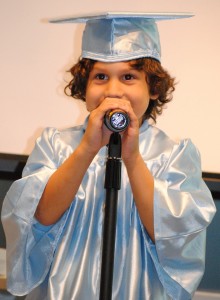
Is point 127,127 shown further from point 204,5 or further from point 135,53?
point 204,5

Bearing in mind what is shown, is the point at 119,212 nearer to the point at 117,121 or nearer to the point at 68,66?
the point at 117,121

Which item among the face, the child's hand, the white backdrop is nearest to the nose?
the face

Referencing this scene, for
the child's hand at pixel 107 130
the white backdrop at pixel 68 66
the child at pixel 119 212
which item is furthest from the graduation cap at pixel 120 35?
the white backdrop at pixel 68 66

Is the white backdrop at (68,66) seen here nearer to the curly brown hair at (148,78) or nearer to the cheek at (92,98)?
the curly brown hair at (148,78)

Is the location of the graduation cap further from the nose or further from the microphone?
the microphone

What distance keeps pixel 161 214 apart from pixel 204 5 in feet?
2.66

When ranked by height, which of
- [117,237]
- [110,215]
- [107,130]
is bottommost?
[117,237]

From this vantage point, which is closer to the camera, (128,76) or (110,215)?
(110,215)

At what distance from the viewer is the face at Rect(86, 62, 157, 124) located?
942 mm

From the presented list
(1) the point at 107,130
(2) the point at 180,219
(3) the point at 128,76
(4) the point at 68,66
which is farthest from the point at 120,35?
(4) the point at 68,66

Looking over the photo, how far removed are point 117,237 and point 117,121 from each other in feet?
1.06

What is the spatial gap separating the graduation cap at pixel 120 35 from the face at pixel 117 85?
2 cm

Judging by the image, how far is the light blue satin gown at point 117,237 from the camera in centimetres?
93

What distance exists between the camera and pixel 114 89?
3.05 feet
